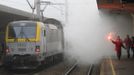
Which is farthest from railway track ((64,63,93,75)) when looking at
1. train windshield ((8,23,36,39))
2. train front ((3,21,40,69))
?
train windshield ((8,23,36,39))

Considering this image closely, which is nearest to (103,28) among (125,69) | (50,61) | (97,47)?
(97,47)

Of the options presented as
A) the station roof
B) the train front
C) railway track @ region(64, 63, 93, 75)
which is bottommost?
railway track @ region(64, 63, 93, 75)

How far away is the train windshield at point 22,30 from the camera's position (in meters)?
25.6

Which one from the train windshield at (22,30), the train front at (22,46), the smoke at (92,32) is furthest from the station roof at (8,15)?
the smoke at (92,32)

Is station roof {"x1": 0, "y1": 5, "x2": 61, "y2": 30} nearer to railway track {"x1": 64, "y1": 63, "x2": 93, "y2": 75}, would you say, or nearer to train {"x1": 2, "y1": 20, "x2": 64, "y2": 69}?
train {"x1": 2, "y1": 20, "x2": 64, "y2": 69}

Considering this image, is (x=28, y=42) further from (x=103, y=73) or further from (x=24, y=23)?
(x=103, y=73)

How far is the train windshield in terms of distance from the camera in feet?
84.0

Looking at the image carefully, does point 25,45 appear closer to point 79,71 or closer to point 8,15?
point 79,71

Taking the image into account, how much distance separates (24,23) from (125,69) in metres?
6.23

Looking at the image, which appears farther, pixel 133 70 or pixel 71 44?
pixel 71 44

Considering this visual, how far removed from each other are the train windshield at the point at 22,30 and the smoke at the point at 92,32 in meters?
12.6

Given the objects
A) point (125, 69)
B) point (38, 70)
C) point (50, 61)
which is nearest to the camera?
point (125, 69)

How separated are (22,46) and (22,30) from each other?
975mm

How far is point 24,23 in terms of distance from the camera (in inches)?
1014
